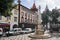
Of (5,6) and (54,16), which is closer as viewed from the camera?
A: (5,6)

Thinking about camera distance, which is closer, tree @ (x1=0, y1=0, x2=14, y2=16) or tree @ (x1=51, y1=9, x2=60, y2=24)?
tree @ (x1=0, y1=0, x2=14, y2=16)

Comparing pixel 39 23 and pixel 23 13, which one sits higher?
pixel 23 13

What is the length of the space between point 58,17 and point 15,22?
17533 mm

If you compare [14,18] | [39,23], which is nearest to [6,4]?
[39,23]

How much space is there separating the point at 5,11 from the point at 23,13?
4400cm

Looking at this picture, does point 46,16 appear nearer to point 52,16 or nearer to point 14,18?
point 52,16

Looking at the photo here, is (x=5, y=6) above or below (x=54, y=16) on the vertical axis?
below

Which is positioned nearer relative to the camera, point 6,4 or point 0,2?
point 0,2

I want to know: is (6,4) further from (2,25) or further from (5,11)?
(2,25)

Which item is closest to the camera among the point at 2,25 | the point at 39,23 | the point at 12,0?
the point at 12,0

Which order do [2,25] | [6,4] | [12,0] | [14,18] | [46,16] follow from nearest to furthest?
[6,4] → [12,0] → [2,25] → [14,18] → [46,16]

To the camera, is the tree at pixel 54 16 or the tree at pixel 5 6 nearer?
the tree at pixel 5 6

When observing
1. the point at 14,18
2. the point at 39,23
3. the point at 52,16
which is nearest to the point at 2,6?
the point at 39,23

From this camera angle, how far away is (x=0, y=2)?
20.6m
